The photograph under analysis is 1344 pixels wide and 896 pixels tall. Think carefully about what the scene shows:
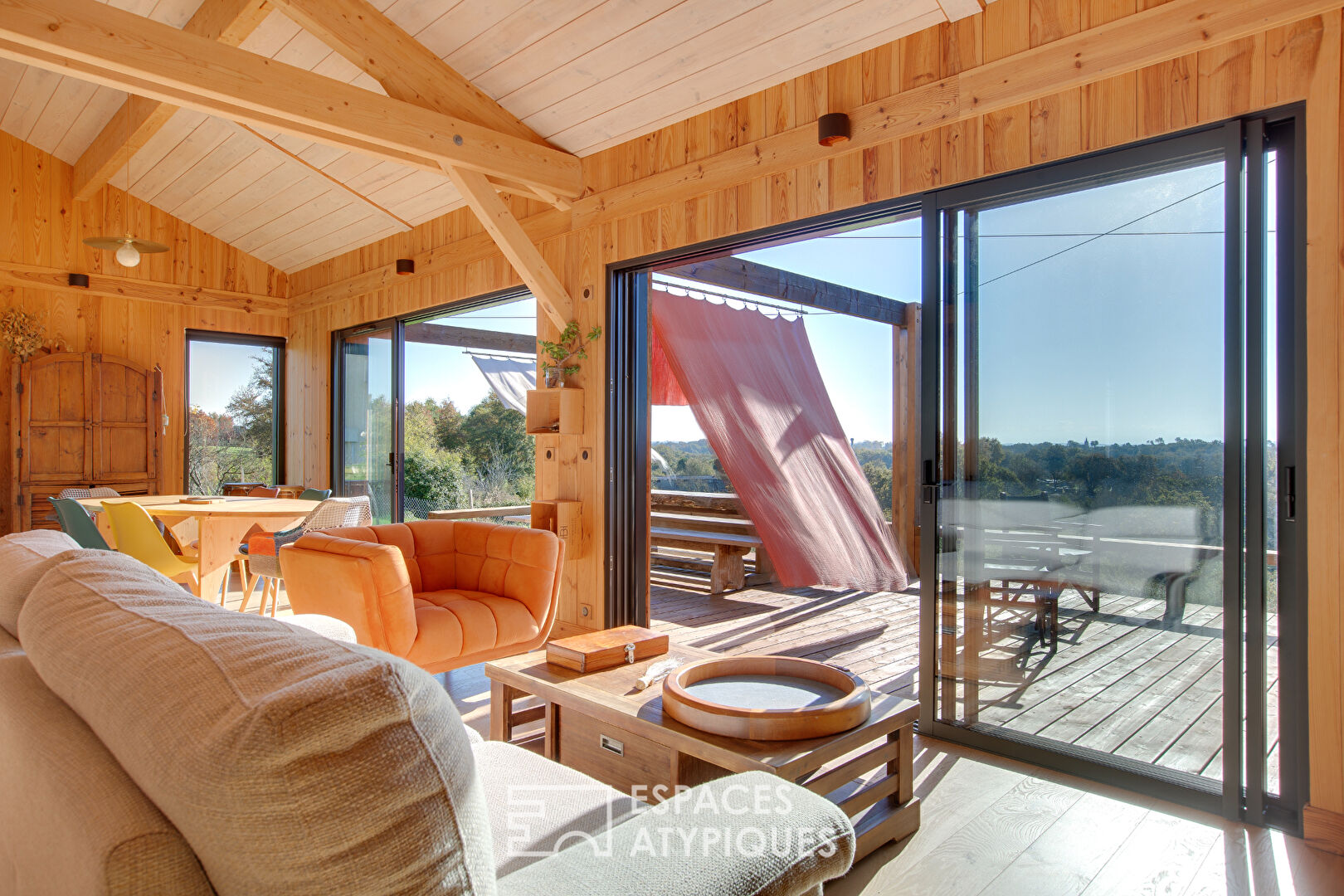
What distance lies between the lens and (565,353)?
173 inches

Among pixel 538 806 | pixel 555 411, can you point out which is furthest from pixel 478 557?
pixel 538 806

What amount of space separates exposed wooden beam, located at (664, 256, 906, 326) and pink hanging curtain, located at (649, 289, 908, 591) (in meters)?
0.41

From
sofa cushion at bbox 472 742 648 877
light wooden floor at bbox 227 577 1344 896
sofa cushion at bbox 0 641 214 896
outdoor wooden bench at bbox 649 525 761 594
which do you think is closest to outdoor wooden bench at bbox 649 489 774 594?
outdoor wooden bench at bbox 649 525 761 594

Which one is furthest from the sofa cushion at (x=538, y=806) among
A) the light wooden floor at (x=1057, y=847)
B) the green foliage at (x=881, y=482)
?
the green foliage at (x=881, y=482)

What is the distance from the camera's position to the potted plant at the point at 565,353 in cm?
439

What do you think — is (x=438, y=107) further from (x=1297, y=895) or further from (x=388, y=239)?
(x=1297, y=895)

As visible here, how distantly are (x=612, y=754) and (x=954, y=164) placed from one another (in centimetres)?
230

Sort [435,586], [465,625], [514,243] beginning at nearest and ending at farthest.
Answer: [465,625], [435,586], [514,243]

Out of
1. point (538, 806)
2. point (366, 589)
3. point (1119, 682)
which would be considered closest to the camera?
point (538, 806)

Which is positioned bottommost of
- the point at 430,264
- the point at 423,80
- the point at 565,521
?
the point at 565,521

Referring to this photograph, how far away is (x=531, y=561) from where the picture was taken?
10.6ft

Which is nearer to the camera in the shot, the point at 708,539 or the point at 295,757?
the point at 295,757

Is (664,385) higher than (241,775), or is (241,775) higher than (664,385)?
(664,385)

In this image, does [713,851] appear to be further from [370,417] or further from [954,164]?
[370,417]
